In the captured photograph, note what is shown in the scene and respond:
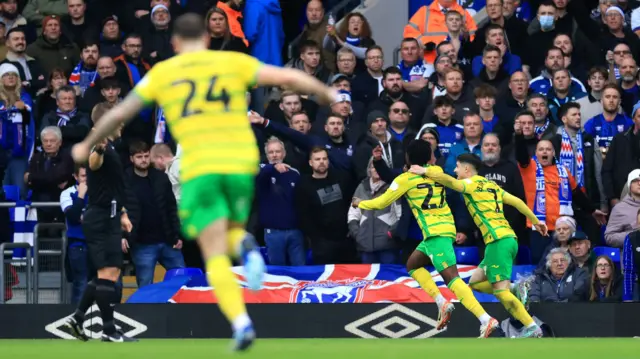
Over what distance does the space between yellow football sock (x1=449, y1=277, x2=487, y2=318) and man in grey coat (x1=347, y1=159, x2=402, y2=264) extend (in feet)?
7.38

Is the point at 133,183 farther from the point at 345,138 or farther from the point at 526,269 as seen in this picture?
the point at 526,269

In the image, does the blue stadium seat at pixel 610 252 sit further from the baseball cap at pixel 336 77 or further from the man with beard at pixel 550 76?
the baseball cap at pixel 336 77

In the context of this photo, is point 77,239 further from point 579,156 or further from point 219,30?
point 579,156

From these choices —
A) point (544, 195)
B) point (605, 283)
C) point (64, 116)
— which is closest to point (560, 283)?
point (605, 283)

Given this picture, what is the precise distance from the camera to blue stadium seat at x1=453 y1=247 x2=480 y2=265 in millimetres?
16281

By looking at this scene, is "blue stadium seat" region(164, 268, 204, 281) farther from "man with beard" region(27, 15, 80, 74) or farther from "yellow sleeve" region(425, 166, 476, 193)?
"man with beard" region(27, 15, 80, 74)

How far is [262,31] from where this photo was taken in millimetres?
19141

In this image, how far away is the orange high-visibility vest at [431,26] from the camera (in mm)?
19297

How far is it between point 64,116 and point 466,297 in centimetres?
633

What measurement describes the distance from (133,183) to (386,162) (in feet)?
10.2

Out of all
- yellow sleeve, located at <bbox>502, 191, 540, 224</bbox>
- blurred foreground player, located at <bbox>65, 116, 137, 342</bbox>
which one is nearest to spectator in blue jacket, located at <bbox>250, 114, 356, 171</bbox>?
yellow sleeve, located at <bbox>502, 191, 540, 224</bbox>

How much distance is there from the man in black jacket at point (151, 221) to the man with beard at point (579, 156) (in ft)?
15.8

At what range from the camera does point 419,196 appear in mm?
14266

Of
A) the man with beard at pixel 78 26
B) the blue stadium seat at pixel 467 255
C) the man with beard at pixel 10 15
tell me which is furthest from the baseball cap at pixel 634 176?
the man with beard at pixel 10 15
